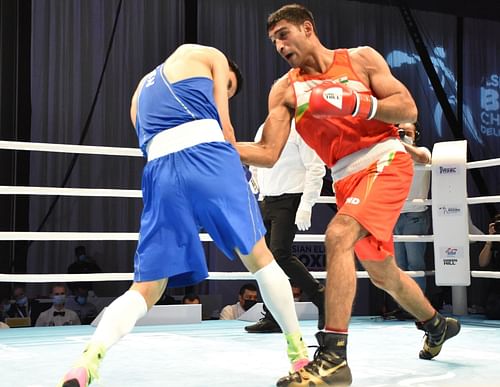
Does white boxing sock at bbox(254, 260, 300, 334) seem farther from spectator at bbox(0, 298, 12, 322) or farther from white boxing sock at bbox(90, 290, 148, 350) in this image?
spectator at bbox(0, 298, 12, 322)

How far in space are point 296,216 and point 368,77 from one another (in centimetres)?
119

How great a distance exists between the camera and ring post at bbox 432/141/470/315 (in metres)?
3.70

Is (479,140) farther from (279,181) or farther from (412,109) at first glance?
(412,109)

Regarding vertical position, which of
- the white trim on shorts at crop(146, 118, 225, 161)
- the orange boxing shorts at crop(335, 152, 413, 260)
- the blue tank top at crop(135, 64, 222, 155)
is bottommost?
the orange boxing shorts at crop(335, 152, 413, 260)

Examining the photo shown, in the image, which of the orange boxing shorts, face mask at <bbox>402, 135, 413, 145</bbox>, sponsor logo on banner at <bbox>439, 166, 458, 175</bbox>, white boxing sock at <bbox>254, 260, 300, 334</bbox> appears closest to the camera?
white boxing sock at <bbox>254, 260, 300, 334</bbox>

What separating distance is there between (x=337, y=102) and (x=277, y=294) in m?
0.54

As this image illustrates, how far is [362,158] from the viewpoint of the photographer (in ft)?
7.09

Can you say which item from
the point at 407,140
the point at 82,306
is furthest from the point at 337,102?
the point at 82,306

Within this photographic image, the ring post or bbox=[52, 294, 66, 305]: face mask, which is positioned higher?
the ring post

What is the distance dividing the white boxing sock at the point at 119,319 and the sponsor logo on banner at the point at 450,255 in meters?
2.35

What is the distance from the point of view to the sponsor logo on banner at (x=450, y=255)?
371cm

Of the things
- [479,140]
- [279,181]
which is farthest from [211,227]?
[479,140]

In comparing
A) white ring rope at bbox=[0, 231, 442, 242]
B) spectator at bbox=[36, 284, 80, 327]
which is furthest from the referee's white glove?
spectator at bbox=[36, 284, 80, 327]

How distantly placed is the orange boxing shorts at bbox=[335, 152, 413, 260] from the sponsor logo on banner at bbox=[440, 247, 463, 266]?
1.61 metres
